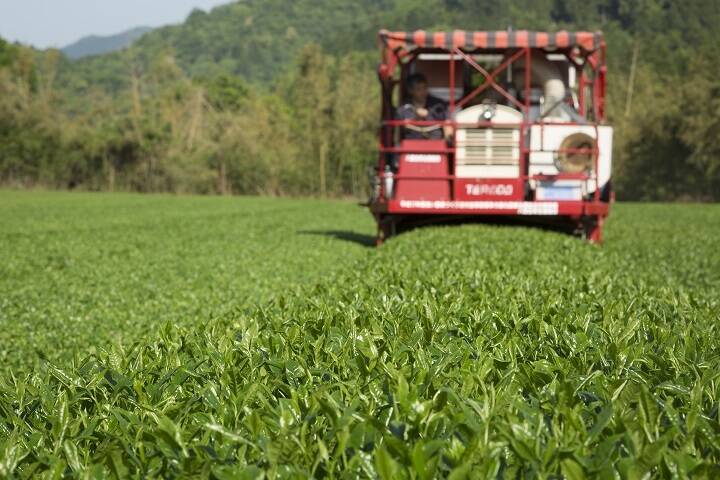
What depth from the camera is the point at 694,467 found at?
6.93ft

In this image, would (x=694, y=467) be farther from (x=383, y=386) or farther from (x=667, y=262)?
(x=667, y=262)

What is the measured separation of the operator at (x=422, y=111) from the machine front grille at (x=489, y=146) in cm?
35

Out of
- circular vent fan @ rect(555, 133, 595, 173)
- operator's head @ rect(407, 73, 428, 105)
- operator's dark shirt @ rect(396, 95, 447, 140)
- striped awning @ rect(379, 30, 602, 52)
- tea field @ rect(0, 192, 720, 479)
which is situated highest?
striped awning @ rect(379, 30, 602, 52)

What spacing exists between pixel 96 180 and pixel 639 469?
70.4 m

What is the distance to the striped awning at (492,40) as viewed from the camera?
13.8m

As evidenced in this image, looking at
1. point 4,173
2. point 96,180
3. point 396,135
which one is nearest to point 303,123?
point 96,180

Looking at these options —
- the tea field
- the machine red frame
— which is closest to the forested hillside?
the machine red frame

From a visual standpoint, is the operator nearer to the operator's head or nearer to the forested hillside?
the operator's head

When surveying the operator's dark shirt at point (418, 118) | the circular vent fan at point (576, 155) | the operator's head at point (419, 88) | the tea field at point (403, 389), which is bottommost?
the tea field at point (403, 389)

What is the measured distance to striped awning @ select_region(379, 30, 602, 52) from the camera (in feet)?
45.2

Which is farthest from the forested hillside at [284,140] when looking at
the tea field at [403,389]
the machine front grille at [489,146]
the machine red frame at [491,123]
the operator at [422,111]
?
the tea field at [403,389]

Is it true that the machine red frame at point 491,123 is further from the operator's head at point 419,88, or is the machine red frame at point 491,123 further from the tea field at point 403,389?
the tea field at point 403,389

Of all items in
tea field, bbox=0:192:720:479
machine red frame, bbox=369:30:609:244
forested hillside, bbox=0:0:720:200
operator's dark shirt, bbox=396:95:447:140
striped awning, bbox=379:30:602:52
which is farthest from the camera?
forested hillside, bbox=0:0:720:200

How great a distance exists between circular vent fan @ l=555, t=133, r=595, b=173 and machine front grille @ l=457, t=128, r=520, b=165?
65cm
